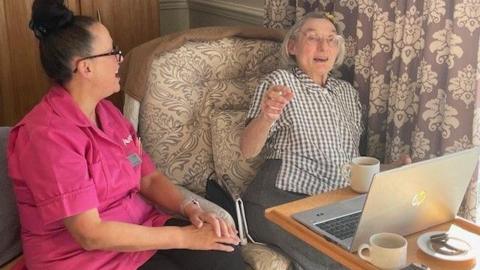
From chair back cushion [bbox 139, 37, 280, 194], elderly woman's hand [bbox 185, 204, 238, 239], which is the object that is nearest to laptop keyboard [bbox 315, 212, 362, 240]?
elderly woman's hand [bbox 185, 204, 238, 239]

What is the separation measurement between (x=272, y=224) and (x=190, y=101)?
A: 62cm

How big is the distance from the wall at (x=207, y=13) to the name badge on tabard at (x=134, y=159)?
4.74ft

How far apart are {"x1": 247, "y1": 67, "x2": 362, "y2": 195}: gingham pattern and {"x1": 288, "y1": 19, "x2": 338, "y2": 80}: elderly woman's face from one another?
4 centimetres

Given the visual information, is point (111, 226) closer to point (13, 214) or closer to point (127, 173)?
point (127, 173)

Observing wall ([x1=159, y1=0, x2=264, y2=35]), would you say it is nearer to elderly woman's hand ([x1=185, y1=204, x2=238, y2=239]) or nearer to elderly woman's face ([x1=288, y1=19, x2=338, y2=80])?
elderly woman's face ([x1=288, y1=19, x2=338, y2=80])

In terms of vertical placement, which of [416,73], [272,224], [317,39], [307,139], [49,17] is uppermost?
[49,17]

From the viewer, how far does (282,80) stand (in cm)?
213

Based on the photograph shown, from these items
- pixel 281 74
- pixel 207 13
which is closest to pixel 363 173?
pixel 281 74

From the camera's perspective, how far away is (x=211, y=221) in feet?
5.74

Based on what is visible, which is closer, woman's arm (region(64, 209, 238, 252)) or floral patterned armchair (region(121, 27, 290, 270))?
woman's arm (region(64, 209, 238, 252))

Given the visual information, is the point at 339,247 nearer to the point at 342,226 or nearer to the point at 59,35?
the point at 342,226

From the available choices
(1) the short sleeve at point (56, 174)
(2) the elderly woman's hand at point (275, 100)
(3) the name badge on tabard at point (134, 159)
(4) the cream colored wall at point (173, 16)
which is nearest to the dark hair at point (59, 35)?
(1) the short sleeve at point (56, 174)

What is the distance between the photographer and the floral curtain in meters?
1.95

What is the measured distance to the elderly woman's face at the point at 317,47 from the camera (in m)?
2.18
